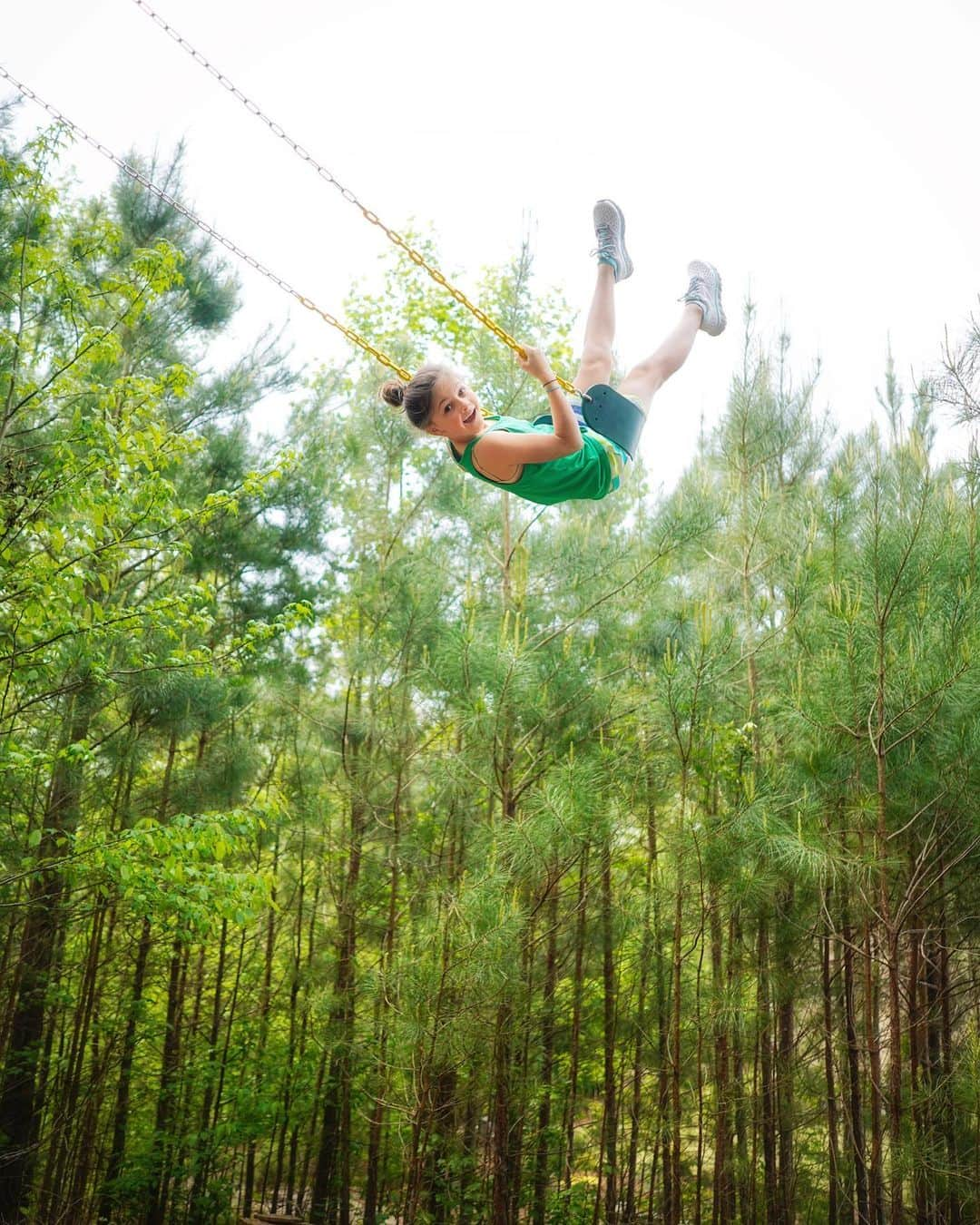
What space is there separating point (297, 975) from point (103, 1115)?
2.34 m

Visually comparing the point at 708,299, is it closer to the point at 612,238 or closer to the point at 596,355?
the point at 612,238

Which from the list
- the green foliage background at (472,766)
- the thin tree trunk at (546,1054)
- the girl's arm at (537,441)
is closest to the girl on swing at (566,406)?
the girl's arm at (537,441)

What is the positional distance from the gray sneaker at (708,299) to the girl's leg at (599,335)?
296mm

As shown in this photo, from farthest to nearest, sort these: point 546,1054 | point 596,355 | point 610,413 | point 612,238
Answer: point 546,1054 → point 612,238 → point 596,355 → point 610,413

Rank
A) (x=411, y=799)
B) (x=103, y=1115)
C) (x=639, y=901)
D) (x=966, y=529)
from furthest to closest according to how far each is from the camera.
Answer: (x=103, y=1115), (x=411, y=799), (x=639, y=901), (x=966, y=529)

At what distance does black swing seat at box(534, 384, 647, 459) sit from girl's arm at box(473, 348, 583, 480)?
0.31 m

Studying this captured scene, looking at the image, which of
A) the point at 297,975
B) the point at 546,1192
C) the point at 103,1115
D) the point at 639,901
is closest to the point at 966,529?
the point at 639,901

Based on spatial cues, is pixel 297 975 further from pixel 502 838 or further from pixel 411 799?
pixel 502 838

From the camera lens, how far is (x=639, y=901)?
5273mm

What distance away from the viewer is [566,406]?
8.53 feet

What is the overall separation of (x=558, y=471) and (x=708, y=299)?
0.99 meters

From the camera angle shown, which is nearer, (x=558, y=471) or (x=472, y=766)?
(x=558, y=471)

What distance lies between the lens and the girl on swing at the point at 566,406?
270 cm

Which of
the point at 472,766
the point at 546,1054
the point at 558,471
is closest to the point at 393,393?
the point at 558,471
